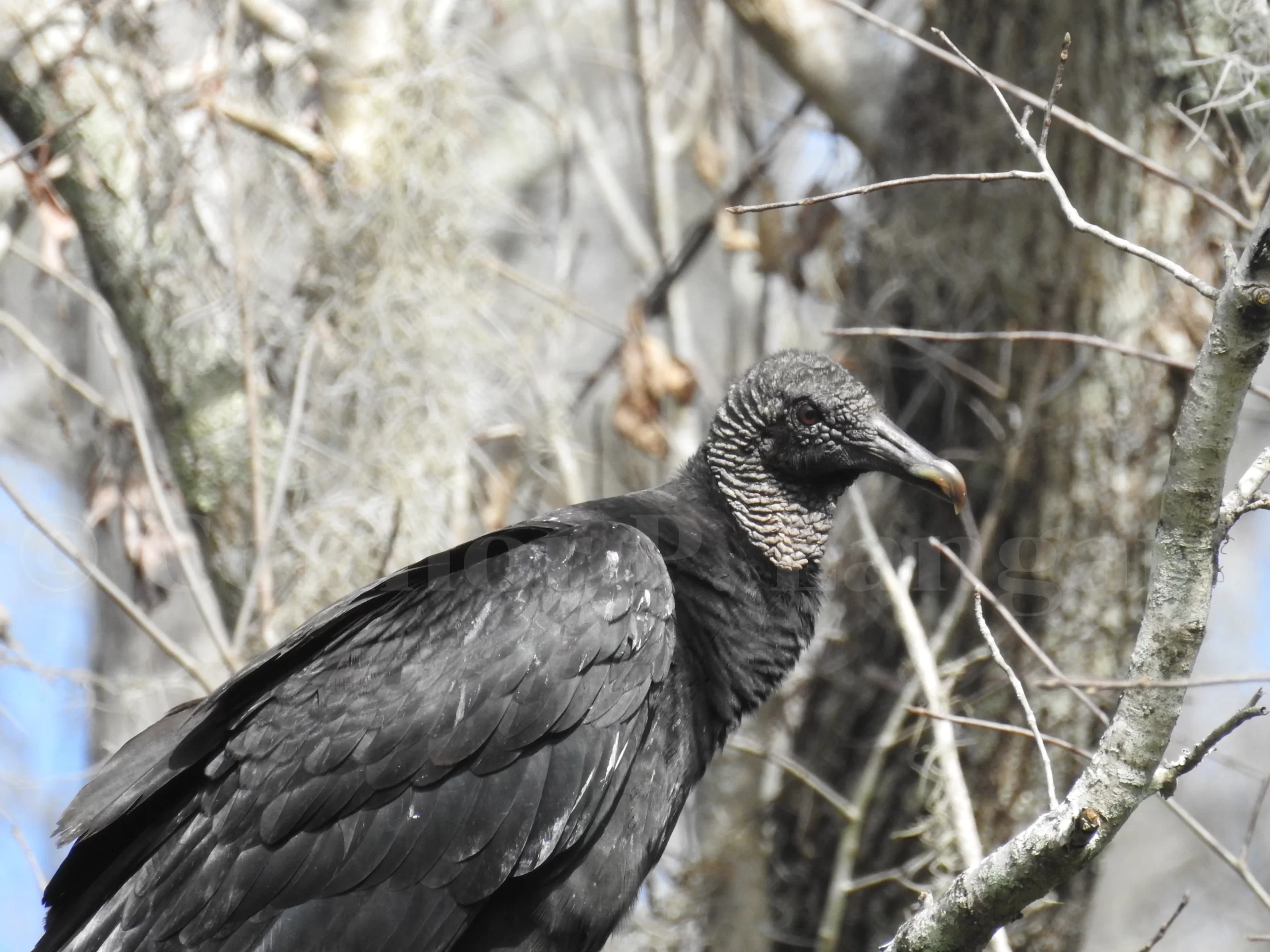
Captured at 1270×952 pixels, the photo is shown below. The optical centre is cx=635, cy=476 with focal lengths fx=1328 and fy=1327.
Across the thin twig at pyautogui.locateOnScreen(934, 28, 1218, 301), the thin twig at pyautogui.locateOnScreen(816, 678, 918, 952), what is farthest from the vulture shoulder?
the thin twig at pyautogui.locateOnScreen(816, 678, 918, 952)

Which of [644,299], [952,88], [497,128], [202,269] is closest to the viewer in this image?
[202,269]

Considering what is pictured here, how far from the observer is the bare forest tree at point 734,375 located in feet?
14.5

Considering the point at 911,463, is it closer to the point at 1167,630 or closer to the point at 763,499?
the point at 763,499

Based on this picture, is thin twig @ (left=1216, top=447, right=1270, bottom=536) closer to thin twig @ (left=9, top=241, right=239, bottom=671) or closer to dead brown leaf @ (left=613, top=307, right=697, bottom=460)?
thin twig @ (left=9, top=241, right=239, bottom=671)

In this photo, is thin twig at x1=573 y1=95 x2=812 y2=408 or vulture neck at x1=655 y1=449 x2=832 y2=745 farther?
thin twig at x1=573 y1=95 x2=812 y2=408

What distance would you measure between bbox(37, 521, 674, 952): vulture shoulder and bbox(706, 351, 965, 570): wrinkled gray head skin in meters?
0.57

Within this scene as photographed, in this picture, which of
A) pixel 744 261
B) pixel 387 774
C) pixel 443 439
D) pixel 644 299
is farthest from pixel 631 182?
pixel 387 774

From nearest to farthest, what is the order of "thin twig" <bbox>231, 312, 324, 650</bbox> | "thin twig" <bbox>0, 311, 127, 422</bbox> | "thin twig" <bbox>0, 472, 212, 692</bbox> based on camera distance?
"thin twig" <bbox>0, 472, 212, 692</bbox> < "thin twig" <bbox>231, 312, 324, 650</bbox> < "thin twig" <bbox>0, 311, 127, 422</bbox>

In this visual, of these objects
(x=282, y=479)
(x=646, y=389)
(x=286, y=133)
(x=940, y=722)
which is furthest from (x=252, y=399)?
(x=940, y=722)

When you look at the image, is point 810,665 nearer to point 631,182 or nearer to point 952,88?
point 952,88

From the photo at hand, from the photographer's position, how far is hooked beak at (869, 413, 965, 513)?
310cm

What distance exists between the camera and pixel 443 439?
4.65 meters

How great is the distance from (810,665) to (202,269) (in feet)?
9.21

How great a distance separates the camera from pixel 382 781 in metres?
2.80
